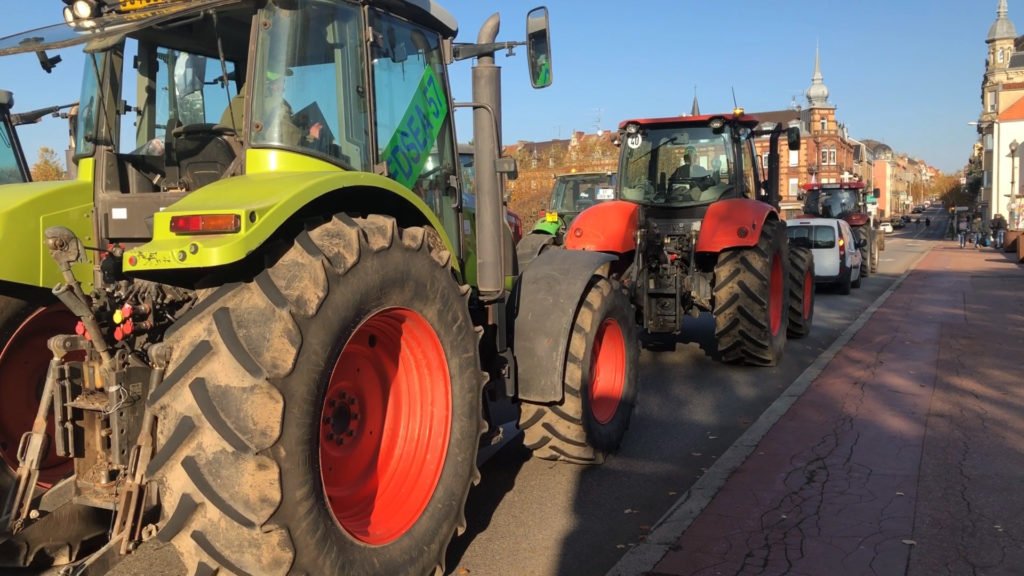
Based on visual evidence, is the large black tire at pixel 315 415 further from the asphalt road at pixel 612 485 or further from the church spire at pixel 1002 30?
the church spire at pixel 1002 30

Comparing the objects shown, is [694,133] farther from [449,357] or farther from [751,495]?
[449,357]

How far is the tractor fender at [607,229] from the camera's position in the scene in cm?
835

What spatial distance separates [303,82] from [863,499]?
3.77m

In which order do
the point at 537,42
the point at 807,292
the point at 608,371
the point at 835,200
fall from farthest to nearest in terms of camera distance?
the point at 835,200 → the point at 807,292 → the point at 608,371 → the point at 537,42

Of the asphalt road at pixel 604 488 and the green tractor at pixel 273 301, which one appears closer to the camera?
the green tractor at pixel 273 301

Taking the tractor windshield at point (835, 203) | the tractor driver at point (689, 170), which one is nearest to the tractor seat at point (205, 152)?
the tractor driver at point (689, 170)

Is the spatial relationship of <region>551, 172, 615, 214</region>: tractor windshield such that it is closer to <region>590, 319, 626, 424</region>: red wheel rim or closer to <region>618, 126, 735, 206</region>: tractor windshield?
<region>618, 126, 735, 206</region>: tractor windshield

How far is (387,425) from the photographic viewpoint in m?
3.71

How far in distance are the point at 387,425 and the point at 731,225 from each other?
18.6ft

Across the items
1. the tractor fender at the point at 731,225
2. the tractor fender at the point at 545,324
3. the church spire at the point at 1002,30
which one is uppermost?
the church spire at the point at 1002,30

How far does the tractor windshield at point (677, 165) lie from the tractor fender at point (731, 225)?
606mm

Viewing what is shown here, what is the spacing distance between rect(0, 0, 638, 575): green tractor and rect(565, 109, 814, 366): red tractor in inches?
147

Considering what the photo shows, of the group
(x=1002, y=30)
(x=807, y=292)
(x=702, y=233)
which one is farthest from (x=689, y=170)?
(x=1002, y=30)

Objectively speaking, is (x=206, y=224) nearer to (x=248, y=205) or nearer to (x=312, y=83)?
(x=248, y=205)
